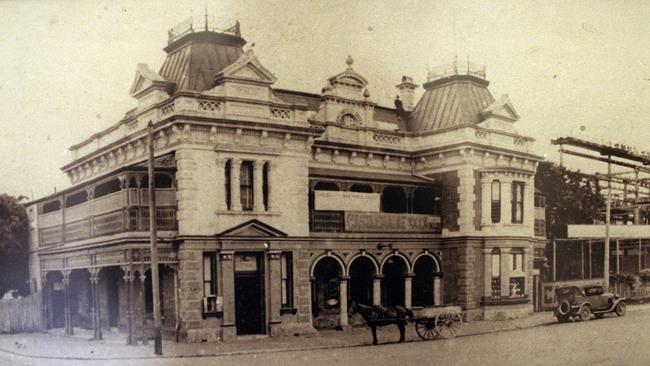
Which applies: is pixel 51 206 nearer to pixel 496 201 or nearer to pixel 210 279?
pixel 210 279

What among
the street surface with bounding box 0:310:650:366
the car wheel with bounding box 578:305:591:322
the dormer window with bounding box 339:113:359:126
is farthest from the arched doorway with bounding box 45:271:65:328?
the car wheel with bounding box 578:305:591:322

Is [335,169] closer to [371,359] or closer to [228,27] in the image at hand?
[228,27]

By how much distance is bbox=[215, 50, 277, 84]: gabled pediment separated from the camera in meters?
14.9

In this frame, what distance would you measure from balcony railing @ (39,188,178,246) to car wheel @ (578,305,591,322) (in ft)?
34.0

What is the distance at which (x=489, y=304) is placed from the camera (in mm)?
18047

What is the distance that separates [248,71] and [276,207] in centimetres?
303

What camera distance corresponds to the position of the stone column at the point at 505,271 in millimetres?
18453

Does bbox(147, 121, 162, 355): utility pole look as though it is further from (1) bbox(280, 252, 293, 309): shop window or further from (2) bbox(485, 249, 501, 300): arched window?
(2) bbox(485, 249, 501, 300): arched window

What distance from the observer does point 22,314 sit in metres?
15.4

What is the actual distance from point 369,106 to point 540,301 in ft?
26.4

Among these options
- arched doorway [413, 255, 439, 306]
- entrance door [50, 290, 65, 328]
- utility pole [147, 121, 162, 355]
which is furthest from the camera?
arched doorway [413, 255, 439, 306]

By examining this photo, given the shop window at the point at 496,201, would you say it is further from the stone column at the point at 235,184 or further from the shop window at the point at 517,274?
the stone column at the point at 235,184

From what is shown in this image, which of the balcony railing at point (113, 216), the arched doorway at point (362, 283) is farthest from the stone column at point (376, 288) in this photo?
the balcony railing at point (113, 216)

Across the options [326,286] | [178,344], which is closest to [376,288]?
[326,286]
